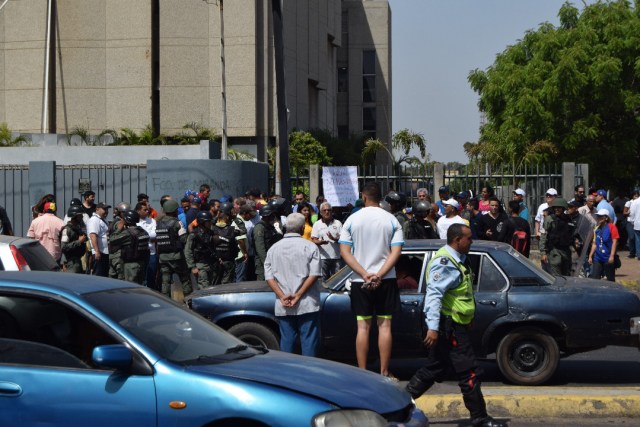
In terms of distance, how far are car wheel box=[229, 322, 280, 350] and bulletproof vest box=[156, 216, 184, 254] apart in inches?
183

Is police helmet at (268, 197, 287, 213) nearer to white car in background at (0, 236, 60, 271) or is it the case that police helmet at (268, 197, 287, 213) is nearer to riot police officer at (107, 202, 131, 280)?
riot police officer at (107, 202, 131, 280)

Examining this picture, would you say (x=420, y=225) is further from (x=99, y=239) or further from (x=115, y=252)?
(x=99, y=239)

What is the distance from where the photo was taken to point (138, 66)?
45.7 metres

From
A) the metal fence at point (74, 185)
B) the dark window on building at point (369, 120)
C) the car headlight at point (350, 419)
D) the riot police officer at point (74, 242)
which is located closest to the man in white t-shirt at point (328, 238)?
the riot police officer at point (74, 242)

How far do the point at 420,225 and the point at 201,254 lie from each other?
3.16 m

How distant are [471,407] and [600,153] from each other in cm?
2698

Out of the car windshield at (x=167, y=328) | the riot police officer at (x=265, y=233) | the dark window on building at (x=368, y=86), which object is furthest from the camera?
the dark window on building at (x=368, y=86)

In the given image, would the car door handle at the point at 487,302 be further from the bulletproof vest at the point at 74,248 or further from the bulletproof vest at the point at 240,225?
the bulletproof vest at the point at 74,248

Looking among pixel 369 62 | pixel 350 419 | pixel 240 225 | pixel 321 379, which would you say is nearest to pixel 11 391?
pixel 321 379

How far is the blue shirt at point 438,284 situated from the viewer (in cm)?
759

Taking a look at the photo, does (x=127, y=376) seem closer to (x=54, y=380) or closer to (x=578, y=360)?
(x=54, y=380)

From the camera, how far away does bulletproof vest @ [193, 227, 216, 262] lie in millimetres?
14023

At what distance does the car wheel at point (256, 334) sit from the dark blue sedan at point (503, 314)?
0.03ft

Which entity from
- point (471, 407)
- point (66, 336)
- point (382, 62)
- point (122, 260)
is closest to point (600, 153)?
point (122, 260)
